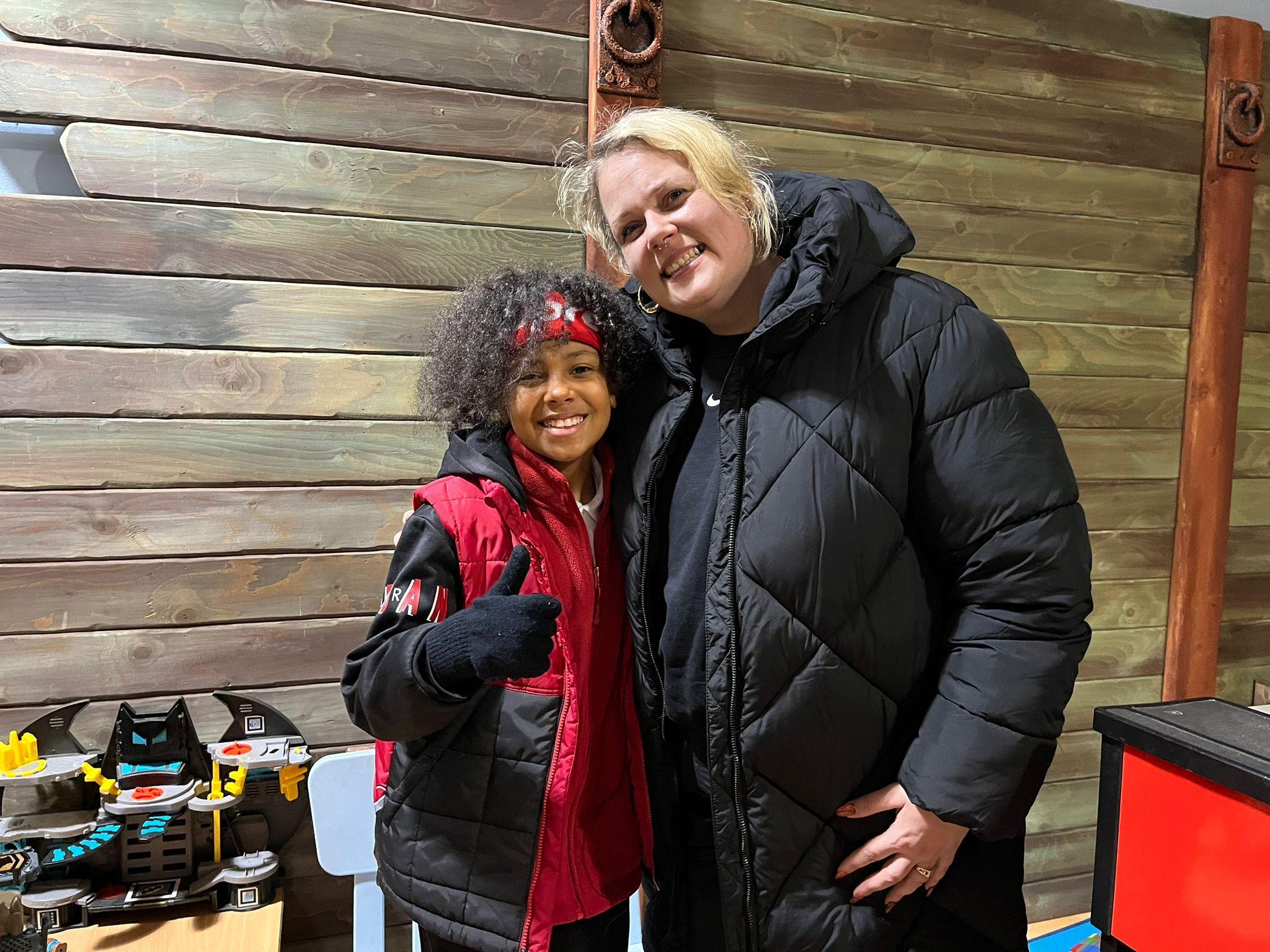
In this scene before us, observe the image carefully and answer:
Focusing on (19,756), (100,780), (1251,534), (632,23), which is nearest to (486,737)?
(100,780)

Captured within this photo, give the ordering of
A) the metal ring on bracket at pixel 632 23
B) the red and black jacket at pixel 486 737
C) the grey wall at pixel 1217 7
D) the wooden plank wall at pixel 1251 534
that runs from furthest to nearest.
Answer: the wooden plank wall at pixel 1251 534, the grey wall at pixel 1217 7, the metal ring on bracket at pixel 632 23, the red and black jacket at pixel 486 737

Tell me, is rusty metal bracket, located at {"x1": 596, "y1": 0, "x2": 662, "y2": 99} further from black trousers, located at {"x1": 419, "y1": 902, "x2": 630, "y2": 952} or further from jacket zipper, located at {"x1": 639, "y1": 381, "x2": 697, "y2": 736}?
black trousers, located at {"x1": 419, "y1": 902, "x2": 630, "y2": 952}

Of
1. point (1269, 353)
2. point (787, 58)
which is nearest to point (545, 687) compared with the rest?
point (787, 58)

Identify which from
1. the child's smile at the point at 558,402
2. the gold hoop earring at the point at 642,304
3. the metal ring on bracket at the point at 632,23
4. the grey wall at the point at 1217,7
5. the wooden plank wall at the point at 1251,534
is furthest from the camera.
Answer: the wooden plank wall at the point at 1251,534

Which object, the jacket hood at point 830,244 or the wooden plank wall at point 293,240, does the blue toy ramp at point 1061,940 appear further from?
the jacket hood at point 830,244

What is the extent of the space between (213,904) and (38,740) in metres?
0.46

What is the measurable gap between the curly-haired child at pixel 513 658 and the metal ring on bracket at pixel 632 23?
85 cm

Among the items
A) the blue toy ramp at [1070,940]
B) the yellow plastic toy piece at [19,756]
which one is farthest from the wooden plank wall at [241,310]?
the blue toy ramp at [1070,940]

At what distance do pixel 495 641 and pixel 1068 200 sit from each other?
213 centimetres

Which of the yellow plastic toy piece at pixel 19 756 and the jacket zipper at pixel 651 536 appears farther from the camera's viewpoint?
the yellow plastic toy piece at pixel 19 756

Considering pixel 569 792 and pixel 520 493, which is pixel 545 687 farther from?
pixel 520 493

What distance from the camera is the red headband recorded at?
1197mm

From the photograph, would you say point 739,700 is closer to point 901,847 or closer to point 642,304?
point 901,847

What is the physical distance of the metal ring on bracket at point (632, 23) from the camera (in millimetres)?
1857
